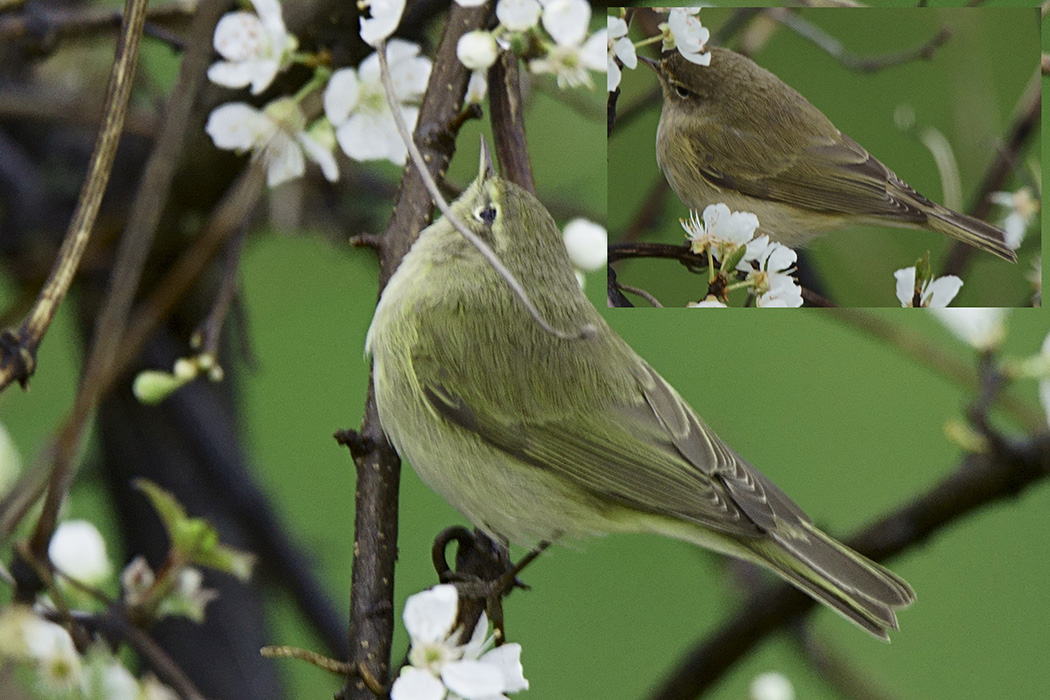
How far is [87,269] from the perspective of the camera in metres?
2.18

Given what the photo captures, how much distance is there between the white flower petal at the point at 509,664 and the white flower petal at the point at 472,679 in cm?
2

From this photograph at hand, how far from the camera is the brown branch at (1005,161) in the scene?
1.59m

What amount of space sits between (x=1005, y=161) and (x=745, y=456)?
2.81 feet

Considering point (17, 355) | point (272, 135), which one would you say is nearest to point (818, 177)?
point (272, 135)

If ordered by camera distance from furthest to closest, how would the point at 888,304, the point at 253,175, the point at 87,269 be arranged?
the point at 87,269 < the point at 253,175 < the point at 888,304

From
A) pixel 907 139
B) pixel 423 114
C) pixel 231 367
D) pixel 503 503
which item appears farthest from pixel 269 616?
pixel 907 139

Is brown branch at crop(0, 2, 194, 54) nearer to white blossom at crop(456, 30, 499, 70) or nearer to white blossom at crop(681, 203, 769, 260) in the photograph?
white blossom at crop(456, 30, 499, 70)

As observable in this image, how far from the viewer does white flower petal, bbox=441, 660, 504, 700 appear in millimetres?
1147

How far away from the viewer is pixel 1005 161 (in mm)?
1664

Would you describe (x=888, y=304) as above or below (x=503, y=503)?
above

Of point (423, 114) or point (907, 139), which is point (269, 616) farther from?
point (907, 139)

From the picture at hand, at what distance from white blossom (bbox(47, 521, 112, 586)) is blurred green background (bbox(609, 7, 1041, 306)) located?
86 centimetres

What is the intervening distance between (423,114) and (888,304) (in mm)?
679

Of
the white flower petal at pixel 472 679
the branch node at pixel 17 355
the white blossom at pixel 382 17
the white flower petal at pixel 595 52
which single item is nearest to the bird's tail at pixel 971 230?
Answer: the white flower petal at pixel 595 52
